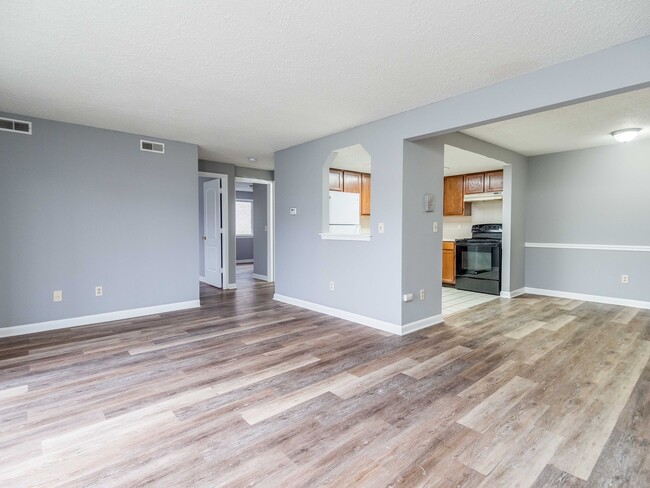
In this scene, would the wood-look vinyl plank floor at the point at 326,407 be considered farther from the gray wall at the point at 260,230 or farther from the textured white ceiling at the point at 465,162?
the gray wall at the point at 260,230

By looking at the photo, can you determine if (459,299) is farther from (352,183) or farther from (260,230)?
(260,230)

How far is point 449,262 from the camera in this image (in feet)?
21.5

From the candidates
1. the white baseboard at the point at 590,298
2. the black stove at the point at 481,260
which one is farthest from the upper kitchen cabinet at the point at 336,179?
the white baseboard at the point at 590,298

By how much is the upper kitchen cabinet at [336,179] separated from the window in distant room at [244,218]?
5606 millimetres

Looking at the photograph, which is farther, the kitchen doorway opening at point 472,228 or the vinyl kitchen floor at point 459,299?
the kitchen doorway opening at point 472,228

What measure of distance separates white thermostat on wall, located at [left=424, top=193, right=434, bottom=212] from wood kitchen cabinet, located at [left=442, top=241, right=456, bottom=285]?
9.21 ft

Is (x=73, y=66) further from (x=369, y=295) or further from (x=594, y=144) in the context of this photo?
(x=594, y=144)

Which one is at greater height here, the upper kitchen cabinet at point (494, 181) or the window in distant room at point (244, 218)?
the upper kitchen cabinet at point (494, 181)

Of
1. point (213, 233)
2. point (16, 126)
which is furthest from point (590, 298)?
point (16, 126)

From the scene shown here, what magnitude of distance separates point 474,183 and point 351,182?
2.26 metres

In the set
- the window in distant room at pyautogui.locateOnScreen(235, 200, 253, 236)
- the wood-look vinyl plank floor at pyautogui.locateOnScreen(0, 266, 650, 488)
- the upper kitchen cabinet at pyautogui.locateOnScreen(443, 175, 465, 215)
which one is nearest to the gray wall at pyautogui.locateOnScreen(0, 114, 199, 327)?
the wood-look vinyl plank floor at pyautogui.locateOnScreen(0, 266, 650, 488)

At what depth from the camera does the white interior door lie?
253 inches

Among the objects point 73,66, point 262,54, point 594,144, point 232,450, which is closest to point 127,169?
point 73,66

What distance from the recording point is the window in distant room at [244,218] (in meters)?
10.9
